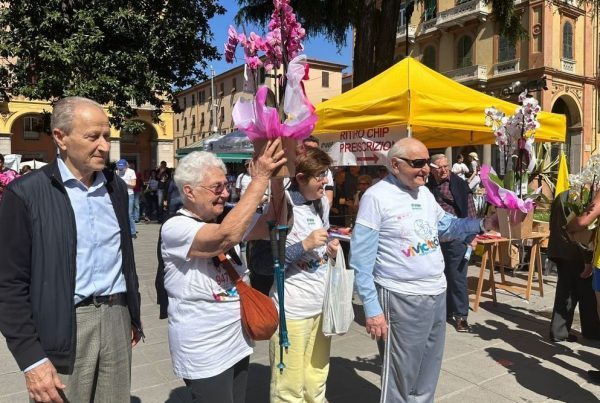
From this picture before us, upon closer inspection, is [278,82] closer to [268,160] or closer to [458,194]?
[268,160]

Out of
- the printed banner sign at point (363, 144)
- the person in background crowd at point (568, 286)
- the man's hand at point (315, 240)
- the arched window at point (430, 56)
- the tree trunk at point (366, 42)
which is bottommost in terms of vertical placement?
the person in background crowd at point (568, 286)

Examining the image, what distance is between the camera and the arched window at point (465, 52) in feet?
93.2

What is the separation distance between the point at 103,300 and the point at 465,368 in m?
3.15

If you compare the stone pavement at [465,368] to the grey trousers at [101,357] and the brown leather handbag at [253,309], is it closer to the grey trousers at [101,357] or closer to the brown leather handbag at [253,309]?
the grey trousers at [101,357]

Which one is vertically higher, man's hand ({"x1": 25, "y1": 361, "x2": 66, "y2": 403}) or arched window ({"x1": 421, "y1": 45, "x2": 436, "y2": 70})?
arched window ({"x1": 421, "y1": 45, "x2": 436, "y2": 70})

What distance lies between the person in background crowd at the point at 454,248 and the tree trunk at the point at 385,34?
4568 millimetres

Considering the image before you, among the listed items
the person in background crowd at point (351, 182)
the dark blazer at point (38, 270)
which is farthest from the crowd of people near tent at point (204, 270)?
the person in background crowd at point (351, 182)

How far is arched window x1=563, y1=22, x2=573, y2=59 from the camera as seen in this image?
84.4ft

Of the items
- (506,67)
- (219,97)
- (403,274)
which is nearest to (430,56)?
(506,67)

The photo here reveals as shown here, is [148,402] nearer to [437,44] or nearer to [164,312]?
[164,312]

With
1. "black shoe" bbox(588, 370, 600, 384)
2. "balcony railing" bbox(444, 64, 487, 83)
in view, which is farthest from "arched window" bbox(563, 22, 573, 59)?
"black shoe" bbox(588, 370, 600, 384)

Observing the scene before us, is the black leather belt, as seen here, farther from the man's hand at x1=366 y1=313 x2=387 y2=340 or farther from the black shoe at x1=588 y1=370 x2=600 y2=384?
the black shoe at x1=588 y1=370 x2=600 y2=384

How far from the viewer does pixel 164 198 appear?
15.4 meters

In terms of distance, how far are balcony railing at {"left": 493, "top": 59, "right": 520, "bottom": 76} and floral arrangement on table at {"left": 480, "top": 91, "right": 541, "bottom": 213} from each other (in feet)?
84.9
